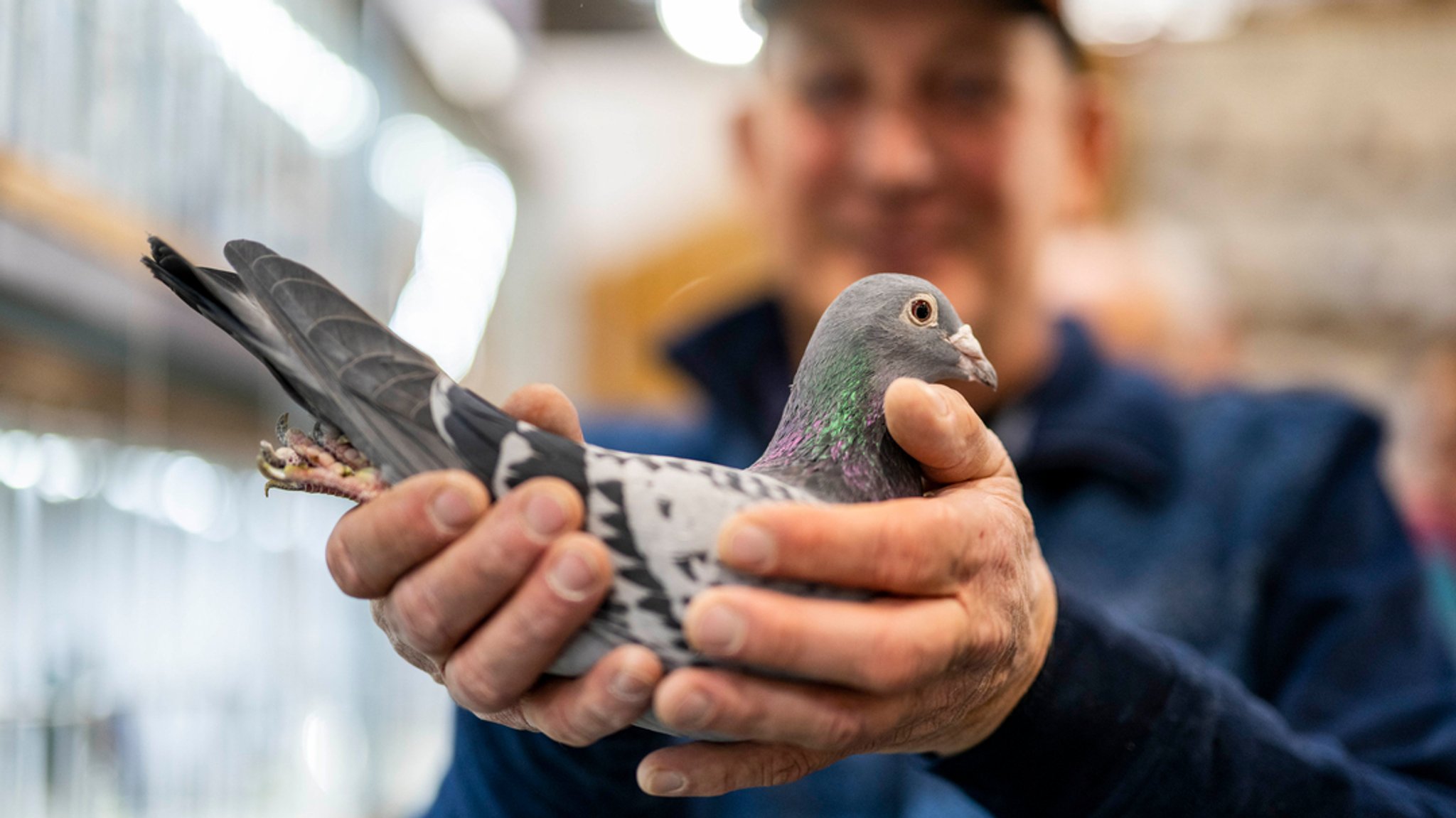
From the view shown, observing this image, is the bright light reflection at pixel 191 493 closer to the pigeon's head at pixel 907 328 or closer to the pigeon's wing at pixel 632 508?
the pigeon's wing at pixel 632 508

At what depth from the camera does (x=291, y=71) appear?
1020 millimetres

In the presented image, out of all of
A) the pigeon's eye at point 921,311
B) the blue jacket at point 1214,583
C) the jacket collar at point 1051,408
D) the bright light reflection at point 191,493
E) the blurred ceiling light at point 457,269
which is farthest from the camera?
the jacket collar at point 1051,408

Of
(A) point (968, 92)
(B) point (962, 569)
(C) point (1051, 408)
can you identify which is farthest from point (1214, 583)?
(B) point (962, 569)

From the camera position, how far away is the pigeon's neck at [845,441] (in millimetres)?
724

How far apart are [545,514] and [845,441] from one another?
9.2 inches

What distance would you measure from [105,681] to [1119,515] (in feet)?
5.36

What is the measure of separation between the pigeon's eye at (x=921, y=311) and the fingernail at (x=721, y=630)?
0.84 feet

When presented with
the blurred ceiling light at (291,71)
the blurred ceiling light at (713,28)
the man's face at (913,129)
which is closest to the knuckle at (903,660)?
the man's face at (913,129)

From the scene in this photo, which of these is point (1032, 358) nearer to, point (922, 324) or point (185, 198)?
point (922, 324)

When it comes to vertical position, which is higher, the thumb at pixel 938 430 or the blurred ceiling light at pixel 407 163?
the blurred ceiling light at pixel 407 163

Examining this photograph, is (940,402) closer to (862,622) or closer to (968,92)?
(862,622)

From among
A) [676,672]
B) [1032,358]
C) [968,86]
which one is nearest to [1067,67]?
[968,86]

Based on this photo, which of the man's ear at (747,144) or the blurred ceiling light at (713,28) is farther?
the man's ear at (747,144)

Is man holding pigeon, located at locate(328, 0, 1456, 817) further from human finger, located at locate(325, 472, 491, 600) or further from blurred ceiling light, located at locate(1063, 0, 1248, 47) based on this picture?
blurred ceiling light, located at locate(1063, 0, 1248, 47)
